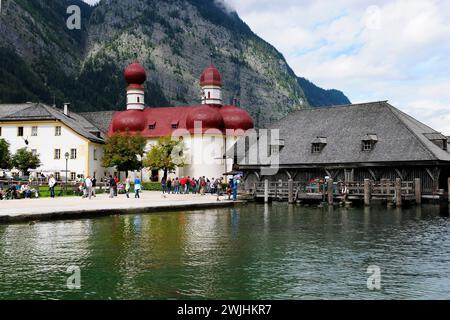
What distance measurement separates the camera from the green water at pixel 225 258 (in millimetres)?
13461

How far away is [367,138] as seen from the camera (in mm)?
49125

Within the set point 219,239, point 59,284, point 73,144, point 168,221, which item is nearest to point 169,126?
point 73,144

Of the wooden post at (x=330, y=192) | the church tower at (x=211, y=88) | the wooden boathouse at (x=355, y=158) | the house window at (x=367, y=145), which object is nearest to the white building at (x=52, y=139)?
the church tower at (x=211, y=88)

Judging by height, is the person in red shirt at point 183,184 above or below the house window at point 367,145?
below

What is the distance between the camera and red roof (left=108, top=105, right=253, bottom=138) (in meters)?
85.0

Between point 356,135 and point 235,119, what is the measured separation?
37.7 m

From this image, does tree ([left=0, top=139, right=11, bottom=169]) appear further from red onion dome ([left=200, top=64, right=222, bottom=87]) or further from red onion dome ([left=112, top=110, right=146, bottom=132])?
red onion dome ([left=200, top=64, right=222, bottom=87])

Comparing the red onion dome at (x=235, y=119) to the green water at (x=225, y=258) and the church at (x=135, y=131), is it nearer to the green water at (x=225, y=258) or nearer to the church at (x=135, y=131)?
the church at (x=135, y=131)

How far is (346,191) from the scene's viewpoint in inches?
1747

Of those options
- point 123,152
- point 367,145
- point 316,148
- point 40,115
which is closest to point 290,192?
point 316,148

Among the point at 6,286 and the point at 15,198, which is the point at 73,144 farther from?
the point at 6,286

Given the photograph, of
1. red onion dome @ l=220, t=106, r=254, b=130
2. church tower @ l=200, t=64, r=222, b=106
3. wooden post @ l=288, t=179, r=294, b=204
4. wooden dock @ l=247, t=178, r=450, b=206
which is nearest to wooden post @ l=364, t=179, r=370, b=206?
wooden dock @ l=247, t=178, r=450, b=206

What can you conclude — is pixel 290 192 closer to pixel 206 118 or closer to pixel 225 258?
pixel 225 258

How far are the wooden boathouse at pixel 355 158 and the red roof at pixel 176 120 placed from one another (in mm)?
27001
